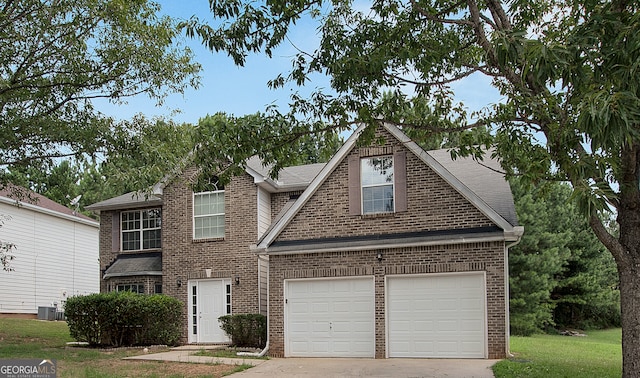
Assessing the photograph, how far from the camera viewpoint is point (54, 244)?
99.6 ft

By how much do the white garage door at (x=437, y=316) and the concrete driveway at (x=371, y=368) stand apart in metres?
0.43

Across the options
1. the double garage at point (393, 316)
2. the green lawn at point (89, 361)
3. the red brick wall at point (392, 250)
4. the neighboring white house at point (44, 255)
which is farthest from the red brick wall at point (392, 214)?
the neighboring white house at point (44, 255)

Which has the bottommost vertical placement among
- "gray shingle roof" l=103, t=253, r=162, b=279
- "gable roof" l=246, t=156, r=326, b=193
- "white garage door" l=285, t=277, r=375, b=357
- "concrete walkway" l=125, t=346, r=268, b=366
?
"concrete walkway" l=125, t=346, r=268, b=366

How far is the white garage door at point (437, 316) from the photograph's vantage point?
15031 millimetres


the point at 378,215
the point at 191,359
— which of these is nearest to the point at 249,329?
the point at 191,359

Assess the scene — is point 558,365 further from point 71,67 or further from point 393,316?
point 71,67

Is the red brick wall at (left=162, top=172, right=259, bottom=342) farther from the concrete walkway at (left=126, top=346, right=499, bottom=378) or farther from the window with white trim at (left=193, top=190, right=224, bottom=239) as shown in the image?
the concrete walkway at (left=126, top=346, right=499, bottom=378)

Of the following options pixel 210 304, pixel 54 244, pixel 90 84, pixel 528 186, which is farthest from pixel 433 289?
pixel 54 244

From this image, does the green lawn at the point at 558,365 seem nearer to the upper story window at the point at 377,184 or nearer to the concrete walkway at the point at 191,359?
the upper story window at the point at 377,184

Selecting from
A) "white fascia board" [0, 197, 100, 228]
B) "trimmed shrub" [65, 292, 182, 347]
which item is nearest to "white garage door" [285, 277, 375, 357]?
"trimmed shrub" [65, 292, 182, 347]

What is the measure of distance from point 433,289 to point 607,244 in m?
6.28

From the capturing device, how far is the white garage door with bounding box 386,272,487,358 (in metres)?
15.0

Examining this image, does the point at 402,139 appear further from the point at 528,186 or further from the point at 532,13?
the point at 528,186

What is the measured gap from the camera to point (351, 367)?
558 inches
